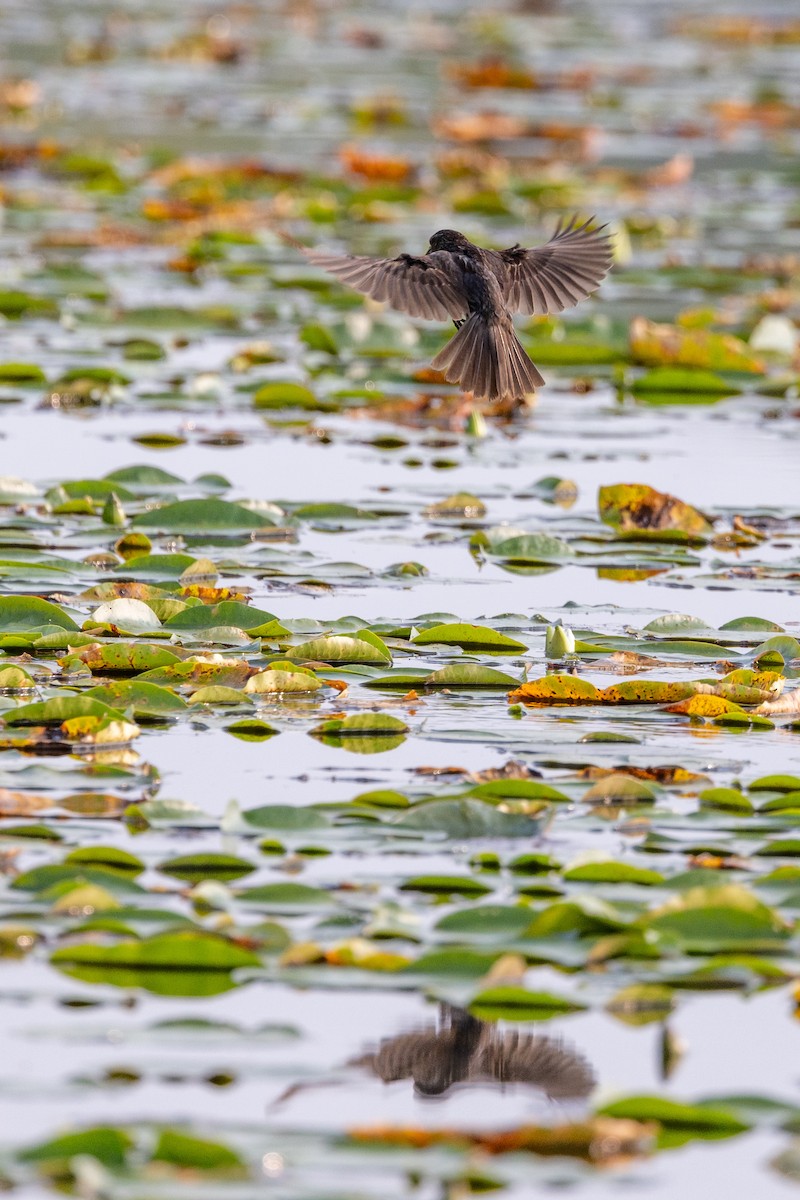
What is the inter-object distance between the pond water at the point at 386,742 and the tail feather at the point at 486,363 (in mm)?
413

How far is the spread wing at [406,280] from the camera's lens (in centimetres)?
618

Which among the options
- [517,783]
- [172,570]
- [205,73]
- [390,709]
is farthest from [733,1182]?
[205,73]

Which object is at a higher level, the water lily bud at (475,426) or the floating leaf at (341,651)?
the water lily bud at (475,426)

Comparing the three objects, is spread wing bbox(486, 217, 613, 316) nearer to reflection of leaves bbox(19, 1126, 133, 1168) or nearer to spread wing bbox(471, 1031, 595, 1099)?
spread wing bbox(471, 1031, 595, 1099)

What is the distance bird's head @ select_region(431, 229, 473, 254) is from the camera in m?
6.54

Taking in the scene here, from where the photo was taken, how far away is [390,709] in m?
4.59

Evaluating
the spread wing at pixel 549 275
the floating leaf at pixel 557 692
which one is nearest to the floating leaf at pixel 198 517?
the spread wing at pixel 549 275

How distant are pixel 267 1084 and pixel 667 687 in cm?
201

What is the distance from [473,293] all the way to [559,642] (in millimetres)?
1765

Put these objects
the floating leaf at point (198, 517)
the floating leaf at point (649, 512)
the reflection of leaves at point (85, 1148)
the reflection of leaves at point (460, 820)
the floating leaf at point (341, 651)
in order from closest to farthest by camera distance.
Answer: the reflection of leaves at point (85, 1148)
the reflection of leaves at point (460, 820)
the floating leaf at point (341, 651)
the floating leaf at point (198, 517)
the floating leaf at point (649, 512)

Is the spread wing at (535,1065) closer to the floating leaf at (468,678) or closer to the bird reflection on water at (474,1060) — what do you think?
the bird reflection on water at (474,1060)

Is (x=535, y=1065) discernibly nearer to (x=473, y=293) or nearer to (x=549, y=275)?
(x=473, y=293)

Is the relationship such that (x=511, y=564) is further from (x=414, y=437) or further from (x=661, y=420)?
(x=661, y=420)

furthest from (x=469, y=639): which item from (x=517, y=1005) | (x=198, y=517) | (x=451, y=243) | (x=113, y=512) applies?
(x=517, y=1005)
